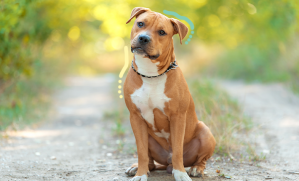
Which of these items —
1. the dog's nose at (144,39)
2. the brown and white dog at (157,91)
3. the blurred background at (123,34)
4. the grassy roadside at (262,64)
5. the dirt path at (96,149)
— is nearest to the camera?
the dog's nose at (144,39)

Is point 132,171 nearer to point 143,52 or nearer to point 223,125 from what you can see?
point 143,52

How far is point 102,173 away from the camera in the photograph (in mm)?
3191

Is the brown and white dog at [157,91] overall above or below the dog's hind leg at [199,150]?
above

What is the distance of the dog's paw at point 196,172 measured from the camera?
2.98 metres

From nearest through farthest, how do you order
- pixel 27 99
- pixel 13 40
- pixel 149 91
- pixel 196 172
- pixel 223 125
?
pixel 149 91
pixel 196 172
pixel 223 125
pixel 13 40
pixel 27 99

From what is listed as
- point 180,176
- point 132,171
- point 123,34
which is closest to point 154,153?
point 132,171

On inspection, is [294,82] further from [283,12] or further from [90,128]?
[90,128]

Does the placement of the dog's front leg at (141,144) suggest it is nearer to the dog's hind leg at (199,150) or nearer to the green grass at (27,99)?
the dog's hind leg at (199,150)

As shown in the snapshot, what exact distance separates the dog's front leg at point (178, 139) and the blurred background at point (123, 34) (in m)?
3.23

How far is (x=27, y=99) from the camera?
272 inches

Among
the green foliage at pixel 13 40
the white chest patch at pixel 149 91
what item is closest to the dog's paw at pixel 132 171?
the white chest patch at pixel 149 91

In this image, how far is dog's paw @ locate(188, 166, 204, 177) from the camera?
2.98 meters

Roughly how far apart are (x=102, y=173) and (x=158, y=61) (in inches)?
54.7

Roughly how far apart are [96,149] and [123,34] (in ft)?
29.5
